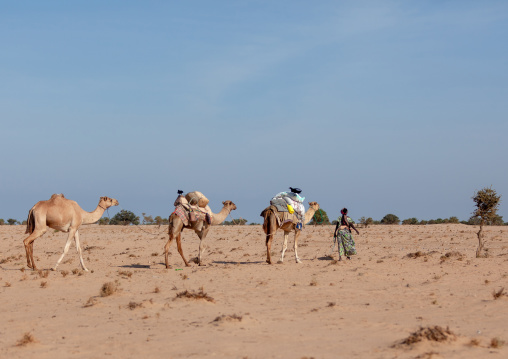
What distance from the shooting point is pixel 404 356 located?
9.33m

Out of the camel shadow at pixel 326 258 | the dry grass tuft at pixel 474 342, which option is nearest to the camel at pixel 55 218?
the camel shadow at pixel 326 258

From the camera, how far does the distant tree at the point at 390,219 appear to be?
201ft

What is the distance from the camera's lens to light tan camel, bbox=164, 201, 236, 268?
20.2m

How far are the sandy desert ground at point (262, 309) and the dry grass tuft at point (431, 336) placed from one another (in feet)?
0.16

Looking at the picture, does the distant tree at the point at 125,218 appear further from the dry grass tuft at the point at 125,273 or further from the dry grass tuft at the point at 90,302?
the dry grass tuft at the point at 90,302

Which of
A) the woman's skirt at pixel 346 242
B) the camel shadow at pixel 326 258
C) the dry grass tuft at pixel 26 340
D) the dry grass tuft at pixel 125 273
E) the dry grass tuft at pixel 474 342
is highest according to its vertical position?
the woman's skirt at pixel 346 242

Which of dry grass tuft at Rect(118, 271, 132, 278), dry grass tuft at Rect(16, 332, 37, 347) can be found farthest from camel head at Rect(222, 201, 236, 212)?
dry grass tuft at Rect(16, 332, 37, 347)

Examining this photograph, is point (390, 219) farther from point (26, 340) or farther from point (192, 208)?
point (26, 340)

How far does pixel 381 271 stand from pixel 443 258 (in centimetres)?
337

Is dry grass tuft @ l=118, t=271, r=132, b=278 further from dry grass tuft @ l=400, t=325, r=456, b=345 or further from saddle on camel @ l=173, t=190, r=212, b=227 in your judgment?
dry grass tuft @ l=400, t=325, r=456, b=345

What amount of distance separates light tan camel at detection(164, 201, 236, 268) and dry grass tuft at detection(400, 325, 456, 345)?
1139 centimetres

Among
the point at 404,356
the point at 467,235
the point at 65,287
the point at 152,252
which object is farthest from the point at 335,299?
the point at 467,235

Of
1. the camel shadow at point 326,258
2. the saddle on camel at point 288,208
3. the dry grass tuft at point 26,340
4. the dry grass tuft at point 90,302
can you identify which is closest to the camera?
the dry grass tuft at point 26,340

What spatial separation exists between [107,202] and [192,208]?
3.29 m
